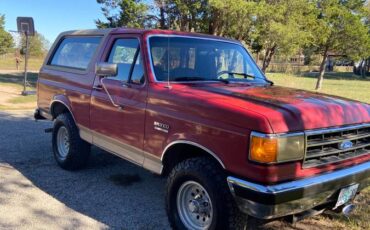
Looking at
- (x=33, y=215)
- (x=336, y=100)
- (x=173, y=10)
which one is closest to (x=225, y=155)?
(x=336, y=100)

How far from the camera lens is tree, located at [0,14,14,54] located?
2115 inches

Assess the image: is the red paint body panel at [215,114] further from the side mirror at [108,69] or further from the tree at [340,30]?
the tree at [340,30]

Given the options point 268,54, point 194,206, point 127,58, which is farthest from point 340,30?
point 194,206

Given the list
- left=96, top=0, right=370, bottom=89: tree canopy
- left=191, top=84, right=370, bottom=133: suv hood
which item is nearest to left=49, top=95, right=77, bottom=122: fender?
left=191, top=84, right=370, bottom=133: suv hood

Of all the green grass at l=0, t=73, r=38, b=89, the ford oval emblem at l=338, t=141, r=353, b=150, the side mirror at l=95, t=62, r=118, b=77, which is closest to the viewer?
the ford oval emblem at l=338, t=141, r=353, b=150

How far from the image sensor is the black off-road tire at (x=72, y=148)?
5633mm

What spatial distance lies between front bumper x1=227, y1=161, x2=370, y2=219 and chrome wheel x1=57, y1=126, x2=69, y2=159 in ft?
11.3

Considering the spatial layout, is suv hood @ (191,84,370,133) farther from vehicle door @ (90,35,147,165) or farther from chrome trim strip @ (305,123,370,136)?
vehicle door @ (90,35,147,165)

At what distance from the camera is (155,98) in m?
4.07

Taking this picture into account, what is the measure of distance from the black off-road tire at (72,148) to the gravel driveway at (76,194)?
120 mm

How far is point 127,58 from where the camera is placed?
15.4 feet

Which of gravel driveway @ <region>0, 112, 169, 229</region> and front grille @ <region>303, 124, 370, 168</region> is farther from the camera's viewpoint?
gravel driveway @ <region>0, 112, 169, 229</region>

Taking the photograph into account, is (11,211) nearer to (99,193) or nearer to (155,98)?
(99,193)

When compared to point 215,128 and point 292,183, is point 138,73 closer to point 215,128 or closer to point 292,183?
point 215,128
